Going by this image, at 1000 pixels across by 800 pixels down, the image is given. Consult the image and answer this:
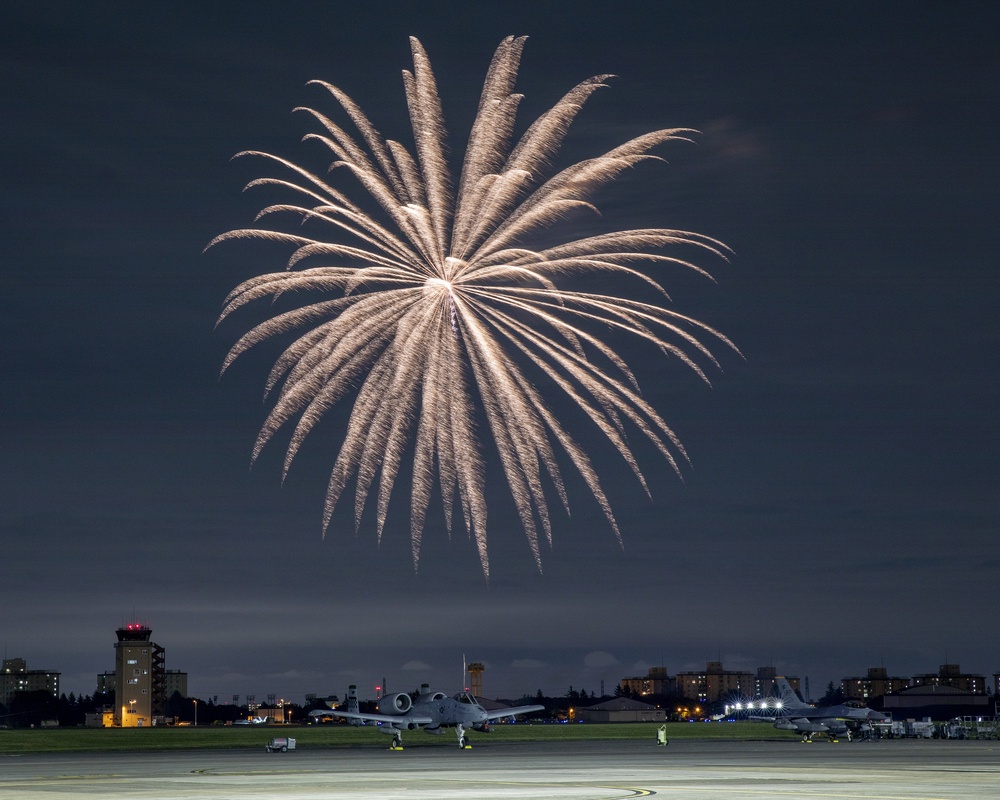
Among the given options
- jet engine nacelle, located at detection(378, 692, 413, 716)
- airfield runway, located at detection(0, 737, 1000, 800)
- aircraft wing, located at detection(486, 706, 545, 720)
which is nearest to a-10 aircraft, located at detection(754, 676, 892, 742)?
aircraft wing, located at detection(486, 706, 545, 720)

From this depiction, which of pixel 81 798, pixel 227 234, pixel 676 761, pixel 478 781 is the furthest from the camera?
pixel 676 761

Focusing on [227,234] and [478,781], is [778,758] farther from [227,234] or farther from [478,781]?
[227,234]

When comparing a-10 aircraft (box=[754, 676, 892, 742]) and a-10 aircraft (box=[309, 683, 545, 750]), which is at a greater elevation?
a-10 aircraft (box=[309, 683, 545, 750])

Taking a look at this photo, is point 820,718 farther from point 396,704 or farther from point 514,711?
point 396,704

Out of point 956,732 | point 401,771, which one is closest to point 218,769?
point 401,771

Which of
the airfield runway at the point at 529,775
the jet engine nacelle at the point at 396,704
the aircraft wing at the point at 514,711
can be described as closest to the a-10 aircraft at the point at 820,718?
the aircraft wing at the point at 514,711

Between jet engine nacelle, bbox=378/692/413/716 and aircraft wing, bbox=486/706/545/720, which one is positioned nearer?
aircraft wing, bbox=486/706/545/720

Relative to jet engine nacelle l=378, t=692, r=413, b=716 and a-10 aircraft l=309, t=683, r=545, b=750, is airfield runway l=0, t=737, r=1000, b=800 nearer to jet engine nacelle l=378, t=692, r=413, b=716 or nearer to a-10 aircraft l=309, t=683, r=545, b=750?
a-10 aircraft l=309, t=683, r=545, b=750

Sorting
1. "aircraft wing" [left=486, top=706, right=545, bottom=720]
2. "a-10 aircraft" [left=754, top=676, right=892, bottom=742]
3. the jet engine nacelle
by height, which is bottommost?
"a-10 aircraft" [left=754, top=676, right=892, bottom=742]
